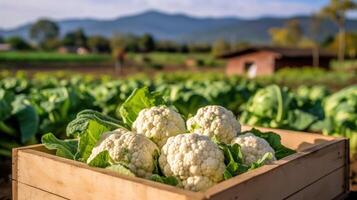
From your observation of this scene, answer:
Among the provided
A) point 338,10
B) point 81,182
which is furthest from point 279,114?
point 338,10

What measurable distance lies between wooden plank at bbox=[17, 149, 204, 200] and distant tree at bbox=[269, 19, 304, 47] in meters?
69.9

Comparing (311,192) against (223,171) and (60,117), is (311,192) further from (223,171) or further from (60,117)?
(60,117)

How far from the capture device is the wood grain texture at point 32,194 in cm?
233

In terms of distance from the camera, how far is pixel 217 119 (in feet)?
8.43

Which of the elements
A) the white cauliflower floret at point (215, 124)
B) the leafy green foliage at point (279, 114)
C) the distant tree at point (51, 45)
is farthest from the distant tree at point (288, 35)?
the white cauliflower floret at point (215, 124)

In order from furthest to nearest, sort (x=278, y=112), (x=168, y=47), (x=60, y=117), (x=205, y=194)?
(x=168, y=47) → (x=60, y=117) → (x=278, y=112) → (x=205, y=194)

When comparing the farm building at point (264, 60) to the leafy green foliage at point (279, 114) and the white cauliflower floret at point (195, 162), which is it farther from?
the white cauliflower floret at point (195, 162)

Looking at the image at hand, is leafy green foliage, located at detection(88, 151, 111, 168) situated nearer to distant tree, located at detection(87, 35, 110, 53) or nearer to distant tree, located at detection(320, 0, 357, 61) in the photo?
distant tree, located at detection(320, 0, 357, 61)

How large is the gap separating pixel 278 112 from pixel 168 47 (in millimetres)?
85256

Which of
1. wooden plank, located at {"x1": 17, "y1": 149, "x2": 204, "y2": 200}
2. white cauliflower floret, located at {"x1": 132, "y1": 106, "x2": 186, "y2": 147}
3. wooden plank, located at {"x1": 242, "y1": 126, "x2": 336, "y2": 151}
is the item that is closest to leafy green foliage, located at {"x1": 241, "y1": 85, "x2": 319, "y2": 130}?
wooden plank, located at {"x1": 242, "y1": 126, "x2": 336, "y2": 151}

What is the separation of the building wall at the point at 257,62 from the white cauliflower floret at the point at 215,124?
92.0ft

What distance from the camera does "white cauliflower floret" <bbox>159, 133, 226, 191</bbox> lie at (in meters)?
2.14

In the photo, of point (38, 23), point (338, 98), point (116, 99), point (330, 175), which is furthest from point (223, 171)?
point (38, 23)

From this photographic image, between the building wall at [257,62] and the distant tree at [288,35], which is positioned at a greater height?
the distant tree at [288,35]
